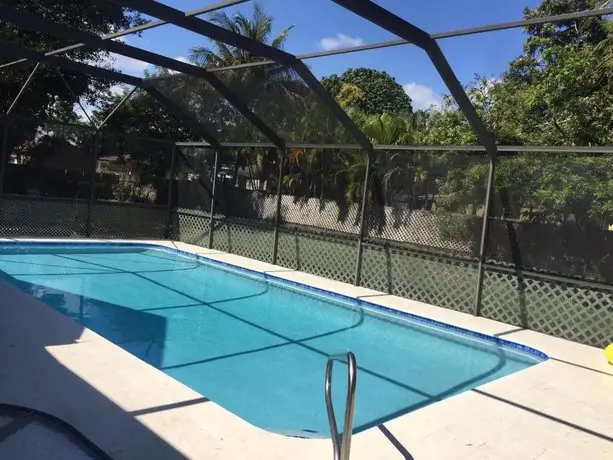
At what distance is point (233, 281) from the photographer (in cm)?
951

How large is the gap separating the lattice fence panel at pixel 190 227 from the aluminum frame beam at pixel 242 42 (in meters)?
4.73

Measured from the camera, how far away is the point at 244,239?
11.3 m

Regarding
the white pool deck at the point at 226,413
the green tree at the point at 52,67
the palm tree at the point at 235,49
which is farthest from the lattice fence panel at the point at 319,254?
the palm tree at the point at 235,49

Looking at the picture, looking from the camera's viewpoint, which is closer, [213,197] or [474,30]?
[474,30]

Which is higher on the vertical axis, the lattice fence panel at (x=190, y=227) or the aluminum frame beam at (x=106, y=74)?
the aluminum frame beam at (x=106, y=74)

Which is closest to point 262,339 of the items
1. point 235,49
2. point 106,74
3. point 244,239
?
point 244,239

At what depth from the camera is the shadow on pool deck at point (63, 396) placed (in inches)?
117

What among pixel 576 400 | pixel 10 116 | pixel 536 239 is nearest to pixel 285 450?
pixel 576 400

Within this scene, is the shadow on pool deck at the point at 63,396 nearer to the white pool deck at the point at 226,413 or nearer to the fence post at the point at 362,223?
the white pool deck at the point at 226,413

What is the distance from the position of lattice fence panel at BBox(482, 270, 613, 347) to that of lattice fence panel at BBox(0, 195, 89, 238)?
344 inches

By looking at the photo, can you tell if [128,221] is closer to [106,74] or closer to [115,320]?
[106,74]

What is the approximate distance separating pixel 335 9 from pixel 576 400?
486 cm

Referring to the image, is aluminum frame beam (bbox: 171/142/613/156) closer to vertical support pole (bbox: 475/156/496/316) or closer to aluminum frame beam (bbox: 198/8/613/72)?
vertical support pole (bbox: 475/156/496/316)

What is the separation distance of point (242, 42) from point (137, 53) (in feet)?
6.46
